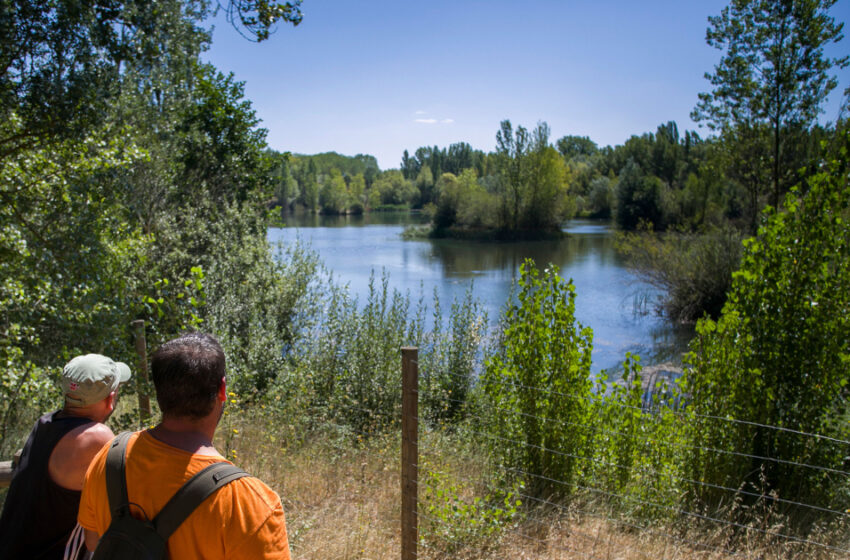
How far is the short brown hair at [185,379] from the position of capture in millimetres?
1501

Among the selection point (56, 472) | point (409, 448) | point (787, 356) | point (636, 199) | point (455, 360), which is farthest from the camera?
point (636, 199)

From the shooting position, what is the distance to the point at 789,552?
3703 millimetres

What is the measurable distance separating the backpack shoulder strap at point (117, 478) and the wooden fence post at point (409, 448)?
1.67 metres

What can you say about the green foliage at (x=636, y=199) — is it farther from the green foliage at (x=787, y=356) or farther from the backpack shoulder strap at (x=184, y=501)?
the backpack shoulder strap at (x=184, y=501)

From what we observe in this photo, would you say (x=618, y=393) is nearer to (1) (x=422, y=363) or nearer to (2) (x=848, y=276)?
(2) (x=848, y=276)

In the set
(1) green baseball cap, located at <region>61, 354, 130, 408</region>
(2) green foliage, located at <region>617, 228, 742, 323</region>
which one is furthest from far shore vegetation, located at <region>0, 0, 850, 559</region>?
(2) green foliage, located at <region>617, 228, 742, 323</region>

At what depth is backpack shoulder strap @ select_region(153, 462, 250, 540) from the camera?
1390 millimetres

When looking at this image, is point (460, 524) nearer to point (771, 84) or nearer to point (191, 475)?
point (191, 475)

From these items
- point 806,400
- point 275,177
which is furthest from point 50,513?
point 275,177

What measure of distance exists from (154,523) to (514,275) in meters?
23.8

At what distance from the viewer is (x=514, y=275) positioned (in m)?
24.8

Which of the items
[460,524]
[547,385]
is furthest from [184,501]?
[547,385]

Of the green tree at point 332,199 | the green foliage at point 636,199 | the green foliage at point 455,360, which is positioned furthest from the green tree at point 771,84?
the green tree at point 332,199

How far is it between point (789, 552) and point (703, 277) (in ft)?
48.8
